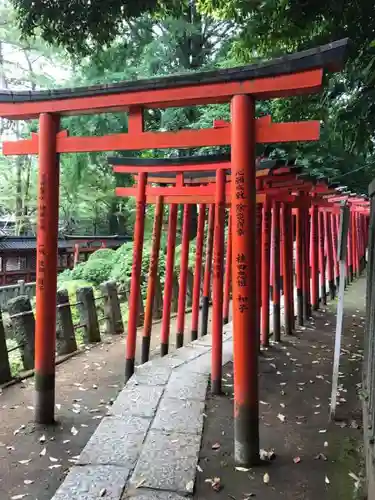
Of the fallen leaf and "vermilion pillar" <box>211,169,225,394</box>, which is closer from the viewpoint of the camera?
the fallen leaf

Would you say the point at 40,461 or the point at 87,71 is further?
the point at 87,71

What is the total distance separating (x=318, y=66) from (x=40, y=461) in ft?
13.8

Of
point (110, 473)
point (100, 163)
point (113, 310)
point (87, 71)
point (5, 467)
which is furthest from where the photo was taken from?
point (100, 163)

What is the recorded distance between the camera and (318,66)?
3820 millimetres

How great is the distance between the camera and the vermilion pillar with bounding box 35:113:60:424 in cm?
498

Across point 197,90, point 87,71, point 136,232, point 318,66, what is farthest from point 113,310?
point 87,71

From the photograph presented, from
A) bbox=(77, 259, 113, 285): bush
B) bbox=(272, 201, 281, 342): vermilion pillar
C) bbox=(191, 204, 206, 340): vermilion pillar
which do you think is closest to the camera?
bbox=(272, 201, 281, 342): vermilion pillar

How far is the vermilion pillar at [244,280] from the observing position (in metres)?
4.12

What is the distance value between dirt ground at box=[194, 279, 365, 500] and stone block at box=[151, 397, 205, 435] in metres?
0.13

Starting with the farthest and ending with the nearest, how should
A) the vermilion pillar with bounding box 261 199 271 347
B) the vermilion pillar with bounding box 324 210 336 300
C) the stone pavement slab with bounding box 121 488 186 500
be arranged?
the vermilion pillar with bounding box 324 210 336 300
the vermilion pillar with bounding box 261 199 271 347
the stone pavement slab with bounding box 121 488 186 500

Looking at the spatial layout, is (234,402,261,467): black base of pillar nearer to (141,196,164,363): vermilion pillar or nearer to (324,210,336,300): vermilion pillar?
(141,196,164,363): vermilion pillar

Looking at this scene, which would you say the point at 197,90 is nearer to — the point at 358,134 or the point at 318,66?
the point at 318,66

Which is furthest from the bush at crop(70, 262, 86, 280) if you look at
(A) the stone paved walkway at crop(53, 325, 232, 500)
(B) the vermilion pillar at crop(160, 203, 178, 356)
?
(A) the stone paved walkway at crop(53, 325, 232, 500)

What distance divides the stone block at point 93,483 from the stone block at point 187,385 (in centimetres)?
187
